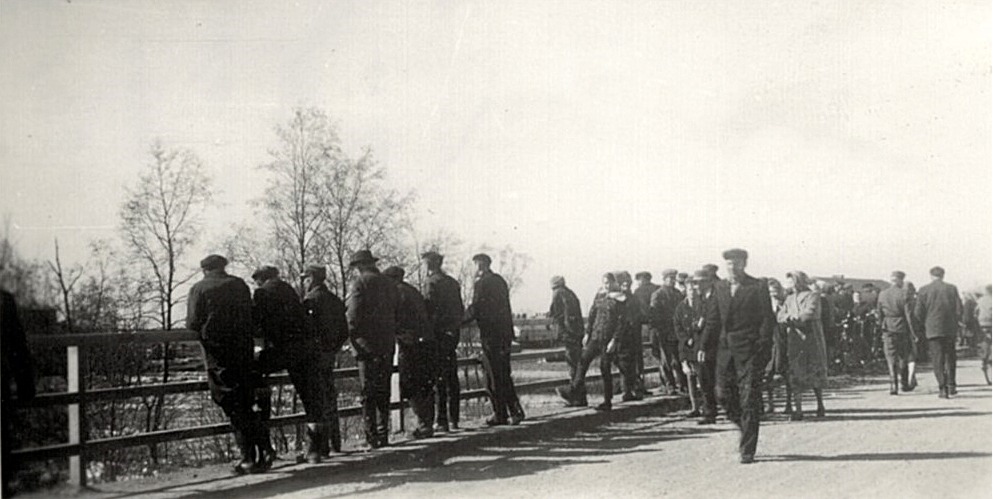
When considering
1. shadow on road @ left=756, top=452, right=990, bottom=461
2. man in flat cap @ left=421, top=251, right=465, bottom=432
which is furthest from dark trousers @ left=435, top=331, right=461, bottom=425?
shadow on road @ left=756, top=452, right=990, bottom=461

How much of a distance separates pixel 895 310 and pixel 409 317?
7074mm

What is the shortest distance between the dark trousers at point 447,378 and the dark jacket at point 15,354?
4073 millimetres

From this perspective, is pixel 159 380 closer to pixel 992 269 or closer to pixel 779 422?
pixel 779 422

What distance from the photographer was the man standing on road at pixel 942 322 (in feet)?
35.7

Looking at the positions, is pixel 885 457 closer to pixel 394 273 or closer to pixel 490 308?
pixel 490 308

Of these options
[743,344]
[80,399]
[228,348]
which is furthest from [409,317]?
[80,399]

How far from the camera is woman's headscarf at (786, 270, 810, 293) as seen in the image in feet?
36.3

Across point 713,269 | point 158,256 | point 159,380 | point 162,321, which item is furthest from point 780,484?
point 158,256

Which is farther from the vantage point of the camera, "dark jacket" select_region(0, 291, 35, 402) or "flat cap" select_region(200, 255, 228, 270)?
"flat cap" select_region(200, 255, 228, 270)

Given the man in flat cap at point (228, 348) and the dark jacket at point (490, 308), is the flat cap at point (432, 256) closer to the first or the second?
the dark jacket at point (490, 308)

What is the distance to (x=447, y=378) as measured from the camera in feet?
31.5

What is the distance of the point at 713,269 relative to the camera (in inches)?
399

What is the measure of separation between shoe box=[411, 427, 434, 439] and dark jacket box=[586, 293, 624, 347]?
3.11 metres

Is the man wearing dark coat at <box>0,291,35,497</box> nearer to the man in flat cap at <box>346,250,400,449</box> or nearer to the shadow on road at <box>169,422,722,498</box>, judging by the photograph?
the shadow on road at <box>169,422,722,498</box>
